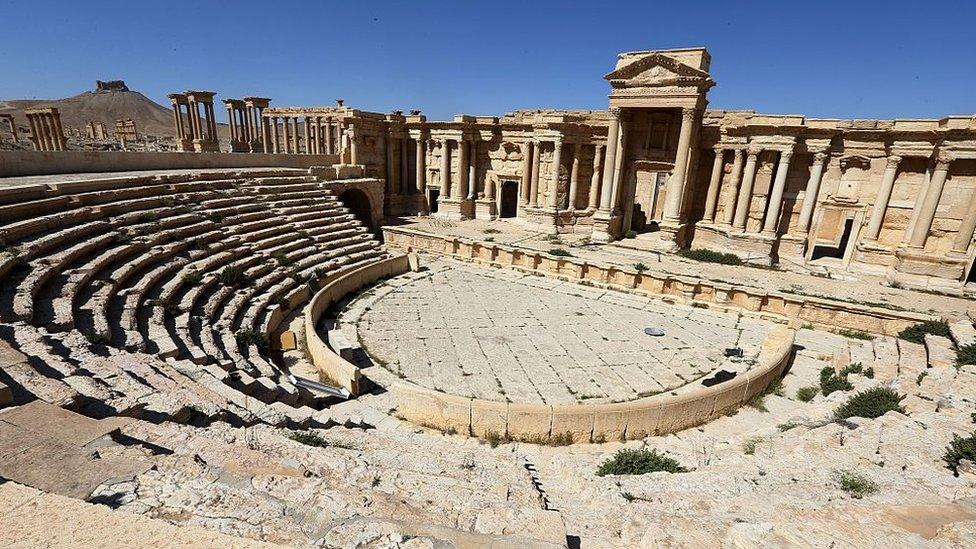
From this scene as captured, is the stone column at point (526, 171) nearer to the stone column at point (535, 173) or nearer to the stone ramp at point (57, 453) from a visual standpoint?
the stone column at point (535, 173)

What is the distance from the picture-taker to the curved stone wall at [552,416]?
7.97 meters

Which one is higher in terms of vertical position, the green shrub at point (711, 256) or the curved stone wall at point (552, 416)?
the green shrub at point (711, 256)

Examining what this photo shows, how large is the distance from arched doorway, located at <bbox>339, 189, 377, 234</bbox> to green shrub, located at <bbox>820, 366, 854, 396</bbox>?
66.6 ft

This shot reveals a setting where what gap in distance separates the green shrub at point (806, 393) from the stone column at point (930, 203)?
11.7m

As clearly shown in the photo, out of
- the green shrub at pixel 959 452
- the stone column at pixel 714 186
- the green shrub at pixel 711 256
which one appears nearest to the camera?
the green shrub at pixel 959 452

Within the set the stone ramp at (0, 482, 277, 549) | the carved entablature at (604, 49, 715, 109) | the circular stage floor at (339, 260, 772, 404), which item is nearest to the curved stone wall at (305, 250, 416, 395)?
the circular stage floor at (339, 260, 772, 404)

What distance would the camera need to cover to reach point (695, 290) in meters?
15.5

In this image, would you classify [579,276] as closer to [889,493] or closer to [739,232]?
[739,232]

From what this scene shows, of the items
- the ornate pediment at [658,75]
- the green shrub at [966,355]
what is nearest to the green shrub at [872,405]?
the green shrub at [966,355]

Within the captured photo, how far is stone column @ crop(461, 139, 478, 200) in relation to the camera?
27.6 m

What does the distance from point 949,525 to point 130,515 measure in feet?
20.5

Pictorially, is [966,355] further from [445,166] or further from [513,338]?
[445,166]

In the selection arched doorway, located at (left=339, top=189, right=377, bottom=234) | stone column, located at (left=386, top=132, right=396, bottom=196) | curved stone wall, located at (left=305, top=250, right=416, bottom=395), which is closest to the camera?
curved stone wall, located at (left=305, top=250, right=416, bottom=395)

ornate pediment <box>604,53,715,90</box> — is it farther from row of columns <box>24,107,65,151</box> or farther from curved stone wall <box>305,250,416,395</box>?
row of columns <box>24,107,65,151</box>
